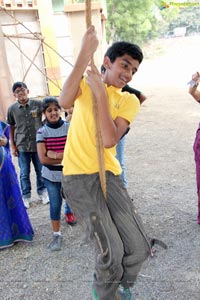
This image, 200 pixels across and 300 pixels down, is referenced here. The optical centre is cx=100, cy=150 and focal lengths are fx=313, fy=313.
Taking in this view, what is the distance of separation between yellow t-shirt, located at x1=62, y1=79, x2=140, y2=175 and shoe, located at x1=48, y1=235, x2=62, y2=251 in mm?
1259

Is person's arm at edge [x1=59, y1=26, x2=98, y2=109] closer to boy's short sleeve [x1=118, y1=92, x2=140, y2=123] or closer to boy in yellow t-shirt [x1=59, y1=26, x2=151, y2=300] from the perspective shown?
boy in yellow t-shirt [x1=59, y1=26, x2=151, y2=300]

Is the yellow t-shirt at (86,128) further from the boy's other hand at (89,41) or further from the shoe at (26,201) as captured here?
the shoe at (26,201)

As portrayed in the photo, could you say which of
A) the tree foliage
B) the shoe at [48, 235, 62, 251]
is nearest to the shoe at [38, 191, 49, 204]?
the shoe at [48, 235, 62, 251]

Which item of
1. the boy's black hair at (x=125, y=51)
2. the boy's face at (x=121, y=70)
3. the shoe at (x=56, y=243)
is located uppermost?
the boy's black hair at (x=125, y=51)

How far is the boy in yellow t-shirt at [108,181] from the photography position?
70.4 inches

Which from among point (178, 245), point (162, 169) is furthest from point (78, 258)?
point (162, 169)

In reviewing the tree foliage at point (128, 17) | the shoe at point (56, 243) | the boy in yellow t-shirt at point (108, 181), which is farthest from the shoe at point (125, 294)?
the tree foliage at point (128, 17)

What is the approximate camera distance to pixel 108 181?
1.96 metres

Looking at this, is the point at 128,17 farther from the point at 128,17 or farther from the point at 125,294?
the point at 125,294

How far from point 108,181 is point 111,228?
0.30 metres

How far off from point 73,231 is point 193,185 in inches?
71.7

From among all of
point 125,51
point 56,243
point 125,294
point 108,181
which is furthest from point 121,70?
point 56,243

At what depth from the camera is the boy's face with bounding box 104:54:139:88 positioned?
192cm

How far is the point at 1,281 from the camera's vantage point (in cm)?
255
